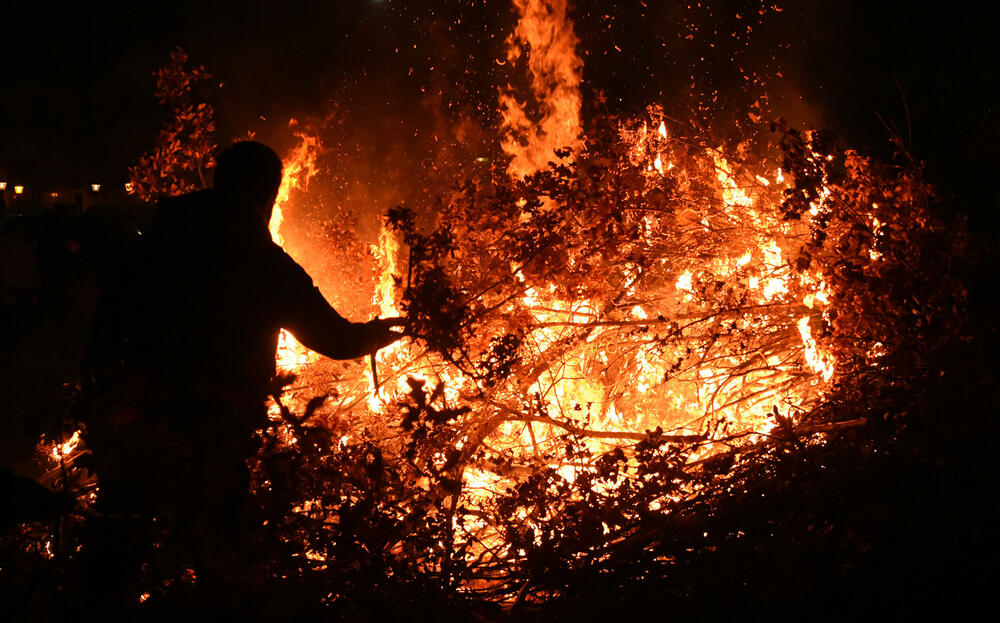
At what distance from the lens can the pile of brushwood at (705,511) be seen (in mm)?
2936

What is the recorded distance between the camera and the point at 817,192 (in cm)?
405

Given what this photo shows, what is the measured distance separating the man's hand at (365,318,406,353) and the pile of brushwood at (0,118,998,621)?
10cm

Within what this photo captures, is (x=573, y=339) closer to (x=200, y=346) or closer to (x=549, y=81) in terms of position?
(x=200, y=346)

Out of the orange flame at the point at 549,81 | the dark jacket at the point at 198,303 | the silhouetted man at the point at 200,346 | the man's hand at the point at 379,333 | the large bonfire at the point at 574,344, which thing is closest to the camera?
the silhouetted man at the point at 200,346

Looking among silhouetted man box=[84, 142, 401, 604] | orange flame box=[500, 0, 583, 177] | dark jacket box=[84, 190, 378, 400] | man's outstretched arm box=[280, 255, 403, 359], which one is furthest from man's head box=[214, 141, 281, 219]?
orange flame box=[500, 0, 583, 177]

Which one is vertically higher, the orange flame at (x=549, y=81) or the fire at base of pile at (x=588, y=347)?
the orange flame at (x=549, y=81)

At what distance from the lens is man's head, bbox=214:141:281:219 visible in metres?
2.95

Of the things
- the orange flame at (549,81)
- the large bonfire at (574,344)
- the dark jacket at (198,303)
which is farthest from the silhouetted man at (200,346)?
the orange flame at (549,81)

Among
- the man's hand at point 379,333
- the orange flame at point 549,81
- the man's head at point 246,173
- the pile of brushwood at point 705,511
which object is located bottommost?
the pile of brushwood at point 705,511

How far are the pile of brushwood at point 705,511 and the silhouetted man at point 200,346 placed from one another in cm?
24

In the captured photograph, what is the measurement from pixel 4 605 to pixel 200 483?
810 millimetres

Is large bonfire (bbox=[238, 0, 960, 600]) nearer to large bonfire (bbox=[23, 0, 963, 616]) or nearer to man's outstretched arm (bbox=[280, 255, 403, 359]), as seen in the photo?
large bonfire (bbox=[23, 0, 963, 616])

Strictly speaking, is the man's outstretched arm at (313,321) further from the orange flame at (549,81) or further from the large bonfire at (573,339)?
the orange flame at (549,81)

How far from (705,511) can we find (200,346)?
94.8 inches
